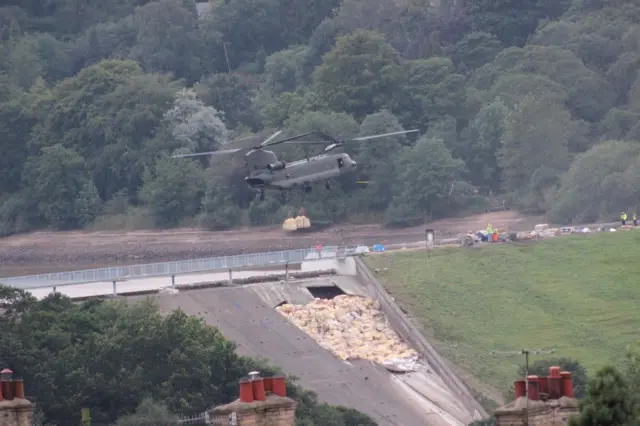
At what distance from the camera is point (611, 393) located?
2220 cm

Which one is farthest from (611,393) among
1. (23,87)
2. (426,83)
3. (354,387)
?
(23,87)

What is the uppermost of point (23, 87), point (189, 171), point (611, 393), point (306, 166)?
point (23, 87)

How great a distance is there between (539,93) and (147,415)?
62.2 meters

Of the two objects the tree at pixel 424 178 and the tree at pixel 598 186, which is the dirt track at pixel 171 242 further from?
the tree at pixel 598 186

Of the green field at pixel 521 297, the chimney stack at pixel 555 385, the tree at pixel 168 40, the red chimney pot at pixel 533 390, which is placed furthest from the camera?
the tree at pixel 168 40

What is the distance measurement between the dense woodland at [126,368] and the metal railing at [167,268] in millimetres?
11943

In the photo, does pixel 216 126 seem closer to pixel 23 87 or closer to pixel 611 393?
pixel 23 87

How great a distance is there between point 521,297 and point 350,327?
8137 mm

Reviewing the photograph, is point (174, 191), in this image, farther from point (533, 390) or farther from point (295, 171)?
point (533, 390)

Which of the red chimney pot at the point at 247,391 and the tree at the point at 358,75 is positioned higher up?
the tree at the point at 358,75

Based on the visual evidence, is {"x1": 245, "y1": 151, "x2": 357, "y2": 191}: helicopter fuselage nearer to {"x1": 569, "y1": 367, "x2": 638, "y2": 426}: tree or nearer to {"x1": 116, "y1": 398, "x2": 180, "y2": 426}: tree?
{"x1": 116, "y1": 398, "x2": 180, "y2": 426}: tree

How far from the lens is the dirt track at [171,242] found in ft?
326

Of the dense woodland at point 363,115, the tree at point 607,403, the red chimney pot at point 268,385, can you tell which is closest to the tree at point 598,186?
the dense woodland at point 363,115

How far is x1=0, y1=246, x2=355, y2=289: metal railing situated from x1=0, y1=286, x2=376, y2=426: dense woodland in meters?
11.9
